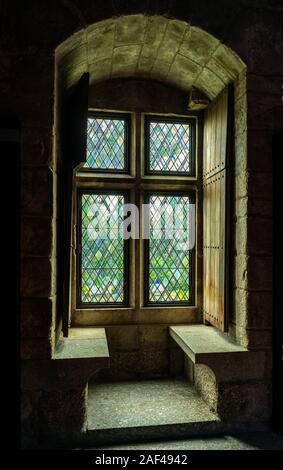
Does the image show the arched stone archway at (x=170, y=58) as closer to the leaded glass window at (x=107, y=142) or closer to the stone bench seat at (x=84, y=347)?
the leaded glass window at (x=107, y=142)

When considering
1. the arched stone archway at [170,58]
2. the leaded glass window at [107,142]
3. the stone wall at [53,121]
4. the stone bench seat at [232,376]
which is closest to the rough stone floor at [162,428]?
the stone bench seat at [232,376]

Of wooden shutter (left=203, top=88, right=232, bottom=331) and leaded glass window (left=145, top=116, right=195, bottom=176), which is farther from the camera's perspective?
leaded glass window (left=145, top=116, right=195, bottom=176)

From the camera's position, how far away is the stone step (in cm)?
282

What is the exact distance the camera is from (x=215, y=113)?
3605 mm

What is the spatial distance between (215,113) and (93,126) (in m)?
1.32

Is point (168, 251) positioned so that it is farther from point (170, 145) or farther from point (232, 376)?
point (232, 376)

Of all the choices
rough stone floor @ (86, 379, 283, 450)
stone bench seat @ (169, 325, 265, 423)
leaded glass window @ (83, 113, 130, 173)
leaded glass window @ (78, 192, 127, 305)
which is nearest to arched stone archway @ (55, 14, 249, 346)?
stone bench seat @ (169, 325, 265, 423)

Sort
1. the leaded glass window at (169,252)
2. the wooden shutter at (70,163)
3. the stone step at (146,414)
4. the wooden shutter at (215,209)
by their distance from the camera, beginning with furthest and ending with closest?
the leaded glass window at (169,252) < the wooden shutter at (215,209) < the wooden shutter at (70,163) < the stone step at (146,414)

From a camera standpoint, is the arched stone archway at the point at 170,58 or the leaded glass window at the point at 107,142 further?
the leaded glass window at the point at 107,142

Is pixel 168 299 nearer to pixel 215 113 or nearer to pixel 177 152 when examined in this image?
pixel 177 152

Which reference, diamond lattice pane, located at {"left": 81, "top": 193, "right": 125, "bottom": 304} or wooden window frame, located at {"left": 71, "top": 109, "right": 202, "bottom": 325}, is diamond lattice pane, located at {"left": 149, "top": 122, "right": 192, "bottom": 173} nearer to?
wooden window frame, located at {"left": 71, "top": 109, "right": 202, "bottom": 325}

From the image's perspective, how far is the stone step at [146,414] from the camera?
2.82 m

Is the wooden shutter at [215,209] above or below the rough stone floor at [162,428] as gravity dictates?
above

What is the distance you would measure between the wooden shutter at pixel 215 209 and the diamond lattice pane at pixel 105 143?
3.12 ft
